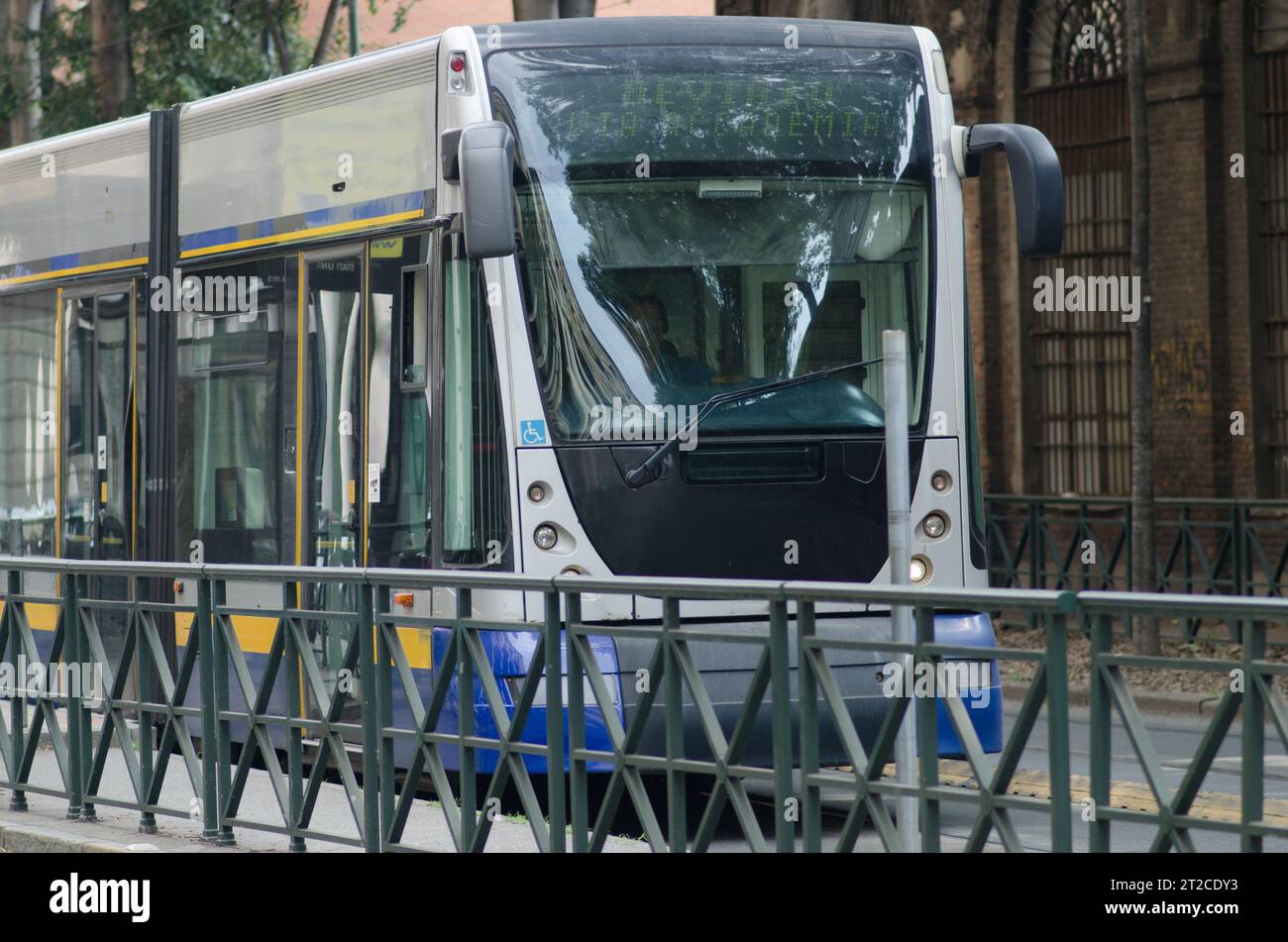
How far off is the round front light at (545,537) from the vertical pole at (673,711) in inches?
111

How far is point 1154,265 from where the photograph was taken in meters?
19.2

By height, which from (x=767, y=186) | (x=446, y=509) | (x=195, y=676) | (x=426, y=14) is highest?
(x=426, y=14)

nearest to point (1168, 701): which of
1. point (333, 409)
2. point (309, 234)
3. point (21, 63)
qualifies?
point (333, 409)

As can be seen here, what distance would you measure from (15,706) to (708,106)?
3983 millimetres

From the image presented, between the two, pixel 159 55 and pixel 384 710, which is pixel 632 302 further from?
pixel 159 55

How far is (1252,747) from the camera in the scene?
16.4ft

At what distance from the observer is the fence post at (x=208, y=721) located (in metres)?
8.13

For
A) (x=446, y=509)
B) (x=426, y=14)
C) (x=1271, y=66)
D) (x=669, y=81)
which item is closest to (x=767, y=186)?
(x=669, y=81)

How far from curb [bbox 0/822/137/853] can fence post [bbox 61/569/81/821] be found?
283mm

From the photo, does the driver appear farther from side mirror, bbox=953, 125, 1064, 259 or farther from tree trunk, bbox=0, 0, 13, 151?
tree trunk, bbox=0, 0, 13, 151

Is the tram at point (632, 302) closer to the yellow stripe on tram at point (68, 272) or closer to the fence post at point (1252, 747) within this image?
the yellow stripe on tram at point (68, 272)

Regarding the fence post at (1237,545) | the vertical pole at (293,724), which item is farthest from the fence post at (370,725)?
the fence post at (1237,545)
